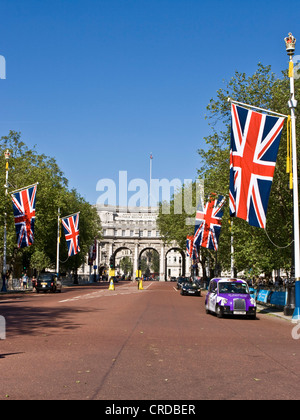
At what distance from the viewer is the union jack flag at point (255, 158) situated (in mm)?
20734

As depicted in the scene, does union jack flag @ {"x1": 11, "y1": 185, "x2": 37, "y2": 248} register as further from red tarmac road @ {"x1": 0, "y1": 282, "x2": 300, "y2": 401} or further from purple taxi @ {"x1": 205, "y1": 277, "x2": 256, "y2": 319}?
red tarmac road @ {"x1": 0, "y1": 282, "x2": 300, "y2": 401}

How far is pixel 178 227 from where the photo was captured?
75.9 metres

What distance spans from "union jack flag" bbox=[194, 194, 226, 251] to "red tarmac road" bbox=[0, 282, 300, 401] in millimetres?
20594

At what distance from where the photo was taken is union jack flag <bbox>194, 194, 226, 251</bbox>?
126 ft

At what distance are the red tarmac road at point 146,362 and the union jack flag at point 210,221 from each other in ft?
67.6

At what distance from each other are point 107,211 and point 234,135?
136 meters

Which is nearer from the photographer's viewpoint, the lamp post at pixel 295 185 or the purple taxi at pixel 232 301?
the lamp post at pixel 295 185

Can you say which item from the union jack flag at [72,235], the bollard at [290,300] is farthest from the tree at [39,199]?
the bollard at [290,300]

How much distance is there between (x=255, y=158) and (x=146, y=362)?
41.3ft

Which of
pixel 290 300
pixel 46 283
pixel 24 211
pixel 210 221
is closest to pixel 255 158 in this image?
pixel 290 300

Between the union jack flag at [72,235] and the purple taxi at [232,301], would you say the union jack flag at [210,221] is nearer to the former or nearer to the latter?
the purple taxi at [232,301]

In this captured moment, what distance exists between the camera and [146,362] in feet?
33.8

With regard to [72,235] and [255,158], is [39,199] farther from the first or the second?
[255,158]
